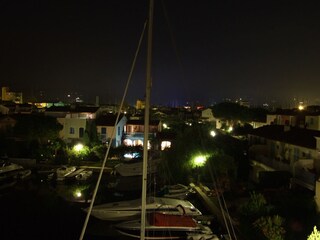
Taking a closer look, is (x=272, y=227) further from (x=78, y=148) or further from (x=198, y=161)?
(x=78, y=148)

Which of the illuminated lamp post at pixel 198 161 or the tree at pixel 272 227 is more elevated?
the illuminated lamp post at pixel 198 161

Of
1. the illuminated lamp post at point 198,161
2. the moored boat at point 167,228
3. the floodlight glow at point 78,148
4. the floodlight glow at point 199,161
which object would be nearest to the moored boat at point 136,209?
the moored boat at point 167,228

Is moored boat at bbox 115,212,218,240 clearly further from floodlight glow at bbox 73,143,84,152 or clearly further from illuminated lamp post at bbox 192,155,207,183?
floodlight glow at bbox 73,143,84,152

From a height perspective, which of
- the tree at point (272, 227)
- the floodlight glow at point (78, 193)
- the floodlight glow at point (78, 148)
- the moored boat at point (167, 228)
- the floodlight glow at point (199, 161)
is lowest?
the floodlight glow at point (78, 193)

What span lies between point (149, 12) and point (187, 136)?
21120 millimetres

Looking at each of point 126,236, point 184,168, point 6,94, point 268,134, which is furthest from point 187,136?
point 6,94

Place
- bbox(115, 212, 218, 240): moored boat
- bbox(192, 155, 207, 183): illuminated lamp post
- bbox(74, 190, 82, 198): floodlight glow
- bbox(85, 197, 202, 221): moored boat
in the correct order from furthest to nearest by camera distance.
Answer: bbox(192, 155, 207, 183): illuminated lamp post, bbox(74, 190, 82, 198): floodlight glow, bbox(85, 197, 202, 221): moored boat, bbox(115, 212, 218, 240): moored boat

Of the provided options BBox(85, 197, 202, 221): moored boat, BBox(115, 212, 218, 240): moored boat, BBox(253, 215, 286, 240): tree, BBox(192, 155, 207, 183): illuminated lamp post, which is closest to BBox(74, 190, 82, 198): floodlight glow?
BBox(85, 197, 202, 221): moored boat

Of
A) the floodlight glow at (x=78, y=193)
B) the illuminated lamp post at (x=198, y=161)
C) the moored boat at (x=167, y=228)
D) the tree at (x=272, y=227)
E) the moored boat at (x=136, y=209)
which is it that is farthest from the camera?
the illuminated lamp post at (x=198, y=161)

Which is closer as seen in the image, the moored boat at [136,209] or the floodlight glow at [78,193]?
the moored boat at [136,209]

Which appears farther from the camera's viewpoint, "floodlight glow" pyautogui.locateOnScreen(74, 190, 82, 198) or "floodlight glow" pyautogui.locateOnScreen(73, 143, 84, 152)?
"floodlight glow" pyautogui.locateOnScreen(73, 143, 84, 152)

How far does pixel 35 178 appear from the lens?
30.1 meters

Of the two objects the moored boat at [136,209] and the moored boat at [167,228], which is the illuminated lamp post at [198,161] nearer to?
the moored boat at [136,209]

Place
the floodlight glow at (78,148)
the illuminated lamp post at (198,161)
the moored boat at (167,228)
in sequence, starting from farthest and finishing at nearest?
1. the floodlight glow at (78,148)
2. the illuminated lamp post at (198,161)
3. the moored boat at (167,228)
